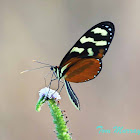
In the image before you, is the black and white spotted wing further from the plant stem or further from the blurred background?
the blurred background

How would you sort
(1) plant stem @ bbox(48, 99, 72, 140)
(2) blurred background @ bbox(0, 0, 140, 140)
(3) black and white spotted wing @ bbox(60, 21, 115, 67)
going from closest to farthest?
(1) plant stem @ bbox(48, 99, 72, 140) → (3) black and white spotted wing @ bbox(60, 21, 115, 67) → (2) blurred background @ bbox(0, 0, 140, 140)

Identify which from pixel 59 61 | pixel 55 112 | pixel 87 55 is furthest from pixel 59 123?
pixel 59 61

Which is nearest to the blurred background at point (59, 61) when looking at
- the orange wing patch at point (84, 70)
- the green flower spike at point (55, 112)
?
the orange wing patch at point (84, 70)

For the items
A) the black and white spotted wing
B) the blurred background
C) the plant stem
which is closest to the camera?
the plant stem

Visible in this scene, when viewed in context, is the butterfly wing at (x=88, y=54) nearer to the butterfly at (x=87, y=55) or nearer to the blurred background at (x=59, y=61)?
the butterfly at (x=87, y=55)

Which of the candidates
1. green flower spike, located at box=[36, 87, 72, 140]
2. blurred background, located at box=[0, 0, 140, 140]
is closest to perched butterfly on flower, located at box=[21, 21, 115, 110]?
green flower spike, located at box=[36, 87, 72, 140]
